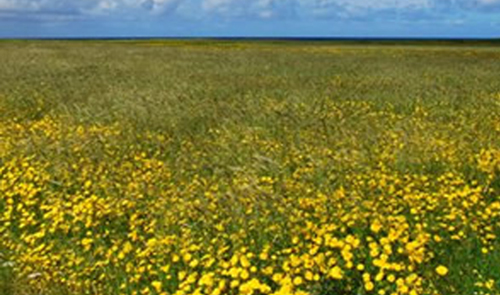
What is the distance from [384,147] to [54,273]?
5.51 meters

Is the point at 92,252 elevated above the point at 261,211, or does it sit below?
below

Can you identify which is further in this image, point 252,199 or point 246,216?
point 252,199

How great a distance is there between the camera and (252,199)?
5.89m

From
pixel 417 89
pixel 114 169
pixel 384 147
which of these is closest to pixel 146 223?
pixel 114 169

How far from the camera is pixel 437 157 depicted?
742 cm

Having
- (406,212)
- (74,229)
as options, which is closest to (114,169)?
(74,229)

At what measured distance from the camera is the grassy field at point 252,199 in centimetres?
451

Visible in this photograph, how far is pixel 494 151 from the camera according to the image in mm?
7586

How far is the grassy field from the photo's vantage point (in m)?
4.51

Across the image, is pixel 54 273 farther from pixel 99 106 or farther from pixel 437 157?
pixel 99 106

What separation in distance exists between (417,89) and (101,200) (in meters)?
13.5

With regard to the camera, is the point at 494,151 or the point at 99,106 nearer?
the point at 494,151

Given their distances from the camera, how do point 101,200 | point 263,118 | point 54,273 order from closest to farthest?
point 54,273 → point 101,200 → point 263,118

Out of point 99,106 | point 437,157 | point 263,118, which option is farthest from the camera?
point 99,106
